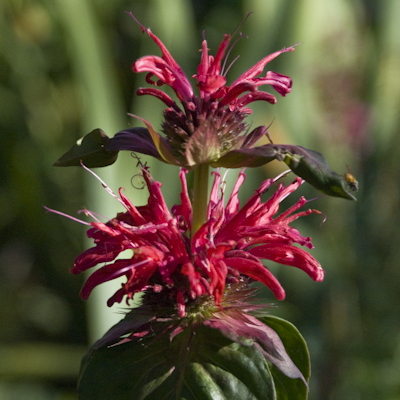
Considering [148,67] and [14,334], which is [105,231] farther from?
[14,334]

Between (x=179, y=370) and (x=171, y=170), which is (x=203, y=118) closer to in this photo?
(x=179, y=370)

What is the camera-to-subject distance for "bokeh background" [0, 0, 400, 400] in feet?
6.44

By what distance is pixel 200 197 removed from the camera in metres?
0.59

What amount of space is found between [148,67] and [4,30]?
2243 millimetres

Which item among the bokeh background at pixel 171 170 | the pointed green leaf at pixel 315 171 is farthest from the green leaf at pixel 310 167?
the bokeh background at pixel 171 170

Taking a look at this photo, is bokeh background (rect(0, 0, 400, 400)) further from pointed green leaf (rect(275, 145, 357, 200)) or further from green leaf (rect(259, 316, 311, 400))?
pointed green leaf (rect(275, 145, 357, 200))

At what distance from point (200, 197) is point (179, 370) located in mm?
204

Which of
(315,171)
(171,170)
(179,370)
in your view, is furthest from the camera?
(171,170)

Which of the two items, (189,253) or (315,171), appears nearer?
(315,171)

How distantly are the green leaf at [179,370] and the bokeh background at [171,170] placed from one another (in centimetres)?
113

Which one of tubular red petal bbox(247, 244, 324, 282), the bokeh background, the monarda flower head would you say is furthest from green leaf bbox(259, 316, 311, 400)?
the bokeh background

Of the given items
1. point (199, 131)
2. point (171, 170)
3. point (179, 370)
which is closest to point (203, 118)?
point (199, 131)

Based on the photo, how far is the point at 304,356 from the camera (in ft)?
2.03

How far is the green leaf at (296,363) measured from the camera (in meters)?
0.61
